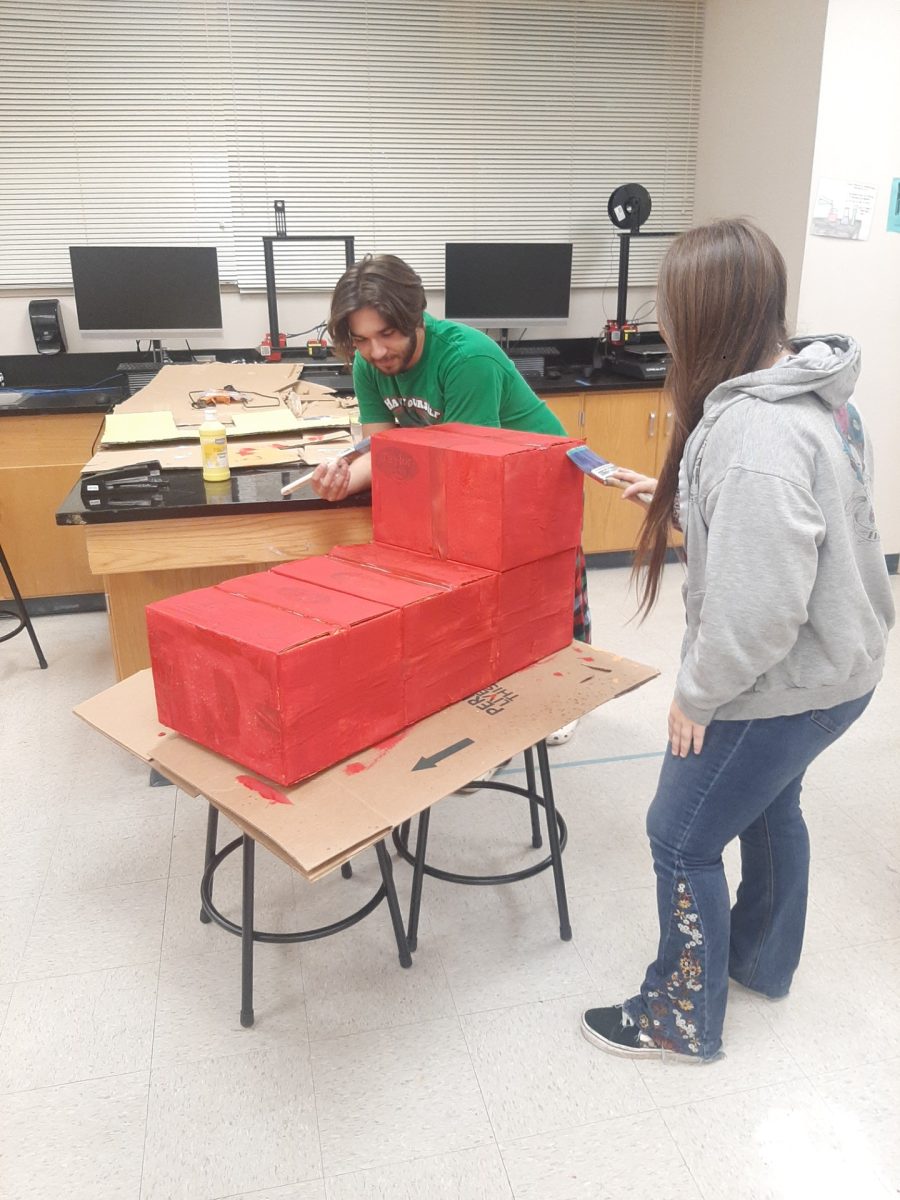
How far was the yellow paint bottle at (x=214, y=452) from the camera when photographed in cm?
208

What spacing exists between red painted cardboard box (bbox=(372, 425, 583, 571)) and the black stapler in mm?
586

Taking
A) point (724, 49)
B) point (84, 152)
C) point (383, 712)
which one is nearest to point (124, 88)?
point (84, 152)

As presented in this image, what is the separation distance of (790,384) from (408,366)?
1022 mm

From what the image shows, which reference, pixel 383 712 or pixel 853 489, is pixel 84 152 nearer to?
pixel 383 712

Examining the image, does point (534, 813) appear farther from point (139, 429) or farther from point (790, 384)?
point (139, 429)

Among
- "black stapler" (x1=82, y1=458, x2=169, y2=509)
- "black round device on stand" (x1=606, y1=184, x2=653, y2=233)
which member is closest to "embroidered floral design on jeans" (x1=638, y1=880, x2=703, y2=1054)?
"black stapler" (x1=82, y1=458, x2=169, y2=509)

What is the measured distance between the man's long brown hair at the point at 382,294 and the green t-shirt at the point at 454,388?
11cm

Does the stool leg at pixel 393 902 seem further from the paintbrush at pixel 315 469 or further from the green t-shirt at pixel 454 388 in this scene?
the green t-shirt at pixel 454 388

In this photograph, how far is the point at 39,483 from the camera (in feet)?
11.3

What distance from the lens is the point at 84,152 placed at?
371cm

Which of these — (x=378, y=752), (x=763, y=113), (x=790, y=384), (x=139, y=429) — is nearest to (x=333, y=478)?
(x=378, y=752)

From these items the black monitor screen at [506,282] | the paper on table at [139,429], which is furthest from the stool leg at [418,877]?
the black monitor screen at [506,282]

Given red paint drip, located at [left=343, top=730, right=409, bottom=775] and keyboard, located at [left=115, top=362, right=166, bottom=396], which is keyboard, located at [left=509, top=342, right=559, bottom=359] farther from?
red paint drip, located at [left=343, top=730, right=409, bottom=775]

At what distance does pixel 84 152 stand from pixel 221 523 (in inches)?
102
